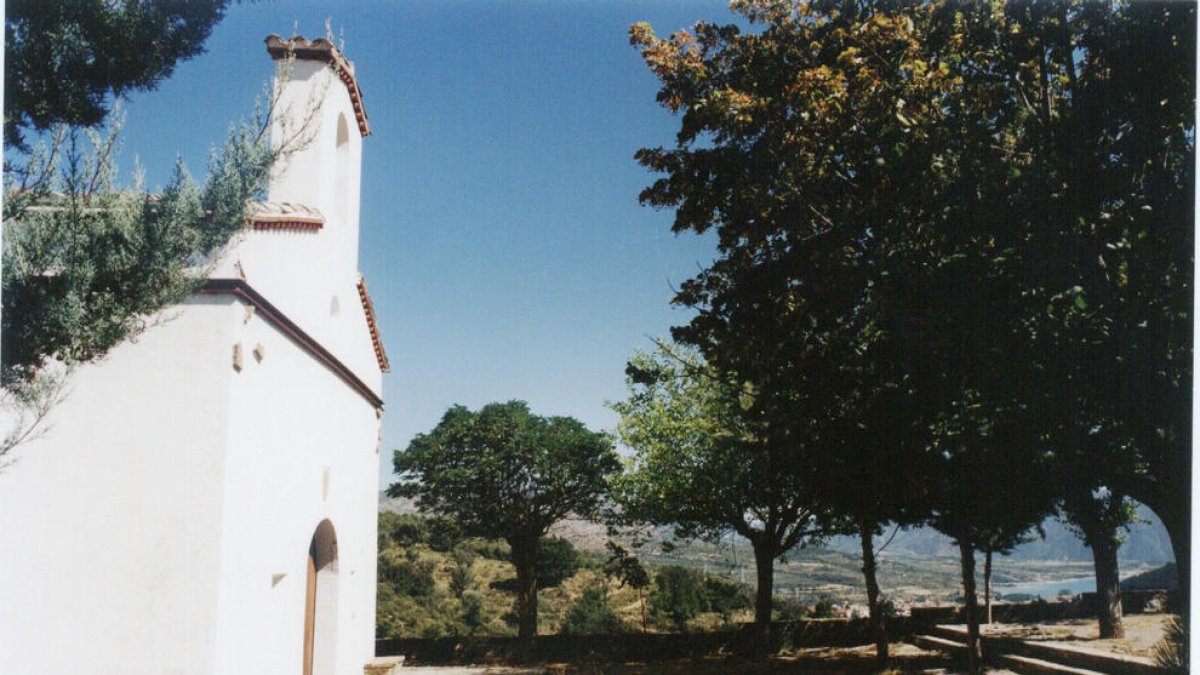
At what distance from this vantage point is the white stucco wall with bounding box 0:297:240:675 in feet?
20.7

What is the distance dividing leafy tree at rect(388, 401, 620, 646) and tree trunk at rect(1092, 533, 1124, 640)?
12.8 m

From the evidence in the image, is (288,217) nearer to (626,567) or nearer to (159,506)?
(159,506)

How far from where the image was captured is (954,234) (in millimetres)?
8062

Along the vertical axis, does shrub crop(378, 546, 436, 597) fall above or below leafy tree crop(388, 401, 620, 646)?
below

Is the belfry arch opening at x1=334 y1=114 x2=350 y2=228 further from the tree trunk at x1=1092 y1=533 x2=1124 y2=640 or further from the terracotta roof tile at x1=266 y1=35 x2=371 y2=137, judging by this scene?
the tree trunk at x1=1092 y1=533 x2=1124 y2=640

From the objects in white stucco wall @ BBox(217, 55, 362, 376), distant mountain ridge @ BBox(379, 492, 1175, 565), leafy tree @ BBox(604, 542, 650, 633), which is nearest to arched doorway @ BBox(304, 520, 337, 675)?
white stucco wall @ BBox(217, 55, 362, 376)

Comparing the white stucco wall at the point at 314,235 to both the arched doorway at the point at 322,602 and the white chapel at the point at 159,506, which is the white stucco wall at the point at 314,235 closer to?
the white chapel at the point at 159,506

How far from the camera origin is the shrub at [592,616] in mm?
27469

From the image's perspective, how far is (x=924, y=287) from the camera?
826 centimetres

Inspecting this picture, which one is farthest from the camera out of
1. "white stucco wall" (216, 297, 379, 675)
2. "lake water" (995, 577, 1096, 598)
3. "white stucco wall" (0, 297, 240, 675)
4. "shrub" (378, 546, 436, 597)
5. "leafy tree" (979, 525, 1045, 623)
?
"shrub" (378, 546, 436, 597)

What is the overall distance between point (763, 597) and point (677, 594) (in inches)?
233

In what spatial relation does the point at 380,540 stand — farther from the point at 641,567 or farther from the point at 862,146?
the point at 862,146

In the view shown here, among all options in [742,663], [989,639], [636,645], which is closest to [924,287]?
[989,639]

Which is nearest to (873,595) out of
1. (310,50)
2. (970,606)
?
(970,606)
